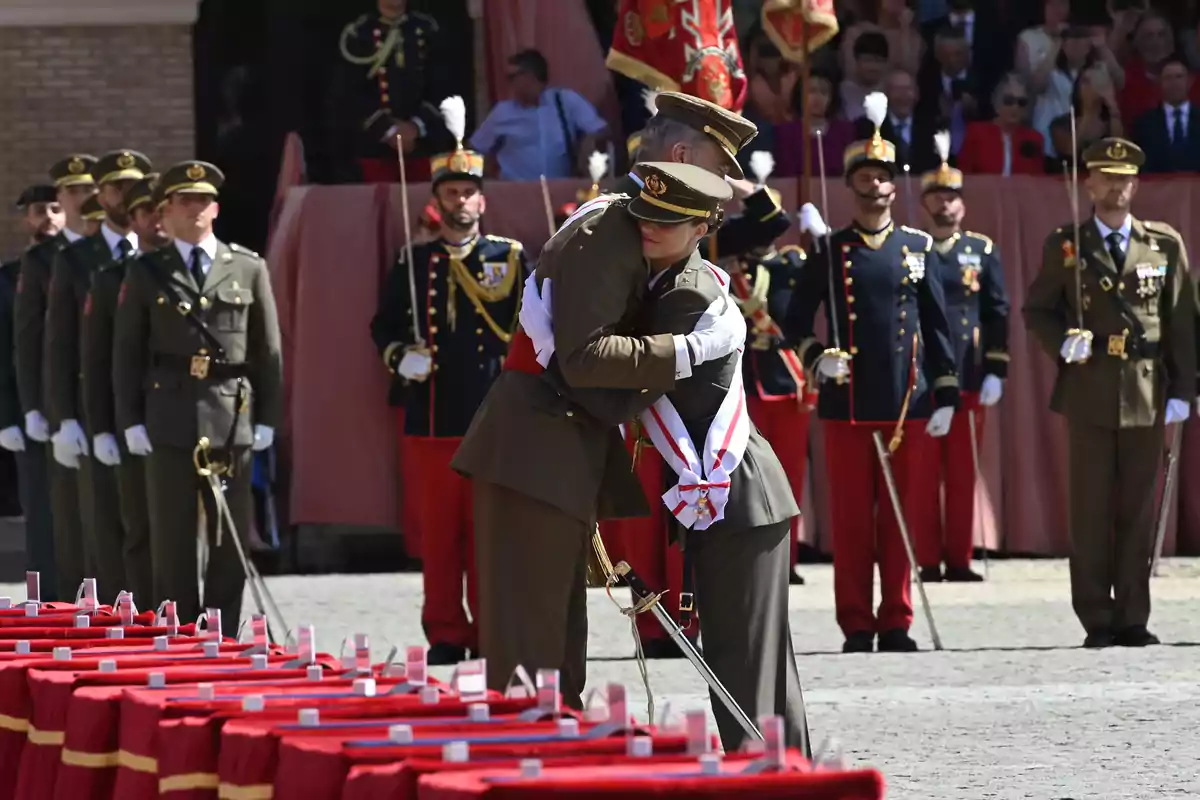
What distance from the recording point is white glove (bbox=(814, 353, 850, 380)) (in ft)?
35.0

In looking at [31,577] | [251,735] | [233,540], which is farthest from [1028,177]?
[251,735]

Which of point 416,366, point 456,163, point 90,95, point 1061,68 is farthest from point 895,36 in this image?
point 416,366

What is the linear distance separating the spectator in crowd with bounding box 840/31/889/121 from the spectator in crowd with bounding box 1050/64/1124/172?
1.03 meters

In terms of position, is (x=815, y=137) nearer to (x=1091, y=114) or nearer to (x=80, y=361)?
(x=1091, y=114)

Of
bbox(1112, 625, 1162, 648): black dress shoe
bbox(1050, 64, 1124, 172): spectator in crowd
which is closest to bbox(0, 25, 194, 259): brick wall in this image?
bbox(1050, 64, 1124, 172): spectator in crowd

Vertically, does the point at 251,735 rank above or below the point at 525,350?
below

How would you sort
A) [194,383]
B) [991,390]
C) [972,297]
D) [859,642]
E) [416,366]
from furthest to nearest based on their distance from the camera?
[972,297] → [991,390] → [416,366] → [859,642] → [194,383]

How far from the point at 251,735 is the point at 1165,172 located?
11244 millimetres

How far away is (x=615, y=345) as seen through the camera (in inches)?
245

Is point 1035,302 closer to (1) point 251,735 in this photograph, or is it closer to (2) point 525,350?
(2) point 525,350

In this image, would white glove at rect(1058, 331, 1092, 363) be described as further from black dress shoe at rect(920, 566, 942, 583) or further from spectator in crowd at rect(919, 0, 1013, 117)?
spectator in crowd at rect(919, 0, 1013, 117)

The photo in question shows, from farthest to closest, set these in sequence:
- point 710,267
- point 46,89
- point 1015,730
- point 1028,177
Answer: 1. point 46,89
2. point 1028,177
3. point 1015,730
4. point 710,267

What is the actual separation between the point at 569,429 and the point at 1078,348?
471cm

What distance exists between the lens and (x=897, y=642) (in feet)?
34.8
